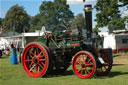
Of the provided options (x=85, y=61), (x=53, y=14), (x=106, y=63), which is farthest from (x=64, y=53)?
(x=53, y=14)

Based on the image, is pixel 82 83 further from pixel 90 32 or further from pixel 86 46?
pixel 90 32

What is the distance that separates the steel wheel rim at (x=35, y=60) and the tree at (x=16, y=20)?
6686 centimetres

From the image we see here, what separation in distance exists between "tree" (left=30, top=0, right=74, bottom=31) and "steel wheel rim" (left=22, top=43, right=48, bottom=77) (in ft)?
A: 191

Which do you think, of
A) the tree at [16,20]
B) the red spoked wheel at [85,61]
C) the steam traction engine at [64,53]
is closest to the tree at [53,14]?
the tree at [16,20]

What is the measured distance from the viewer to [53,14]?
67938 mm

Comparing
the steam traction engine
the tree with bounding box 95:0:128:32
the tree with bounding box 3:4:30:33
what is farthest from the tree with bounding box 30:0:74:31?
the steam traction engine

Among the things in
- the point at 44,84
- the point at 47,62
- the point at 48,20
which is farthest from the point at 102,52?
the point at 48,20

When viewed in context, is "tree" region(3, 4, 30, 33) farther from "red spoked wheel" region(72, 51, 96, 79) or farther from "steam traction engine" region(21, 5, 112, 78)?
"red spoked wheel" region(72, 51, 96, 79)

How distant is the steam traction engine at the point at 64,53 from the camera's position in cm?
720

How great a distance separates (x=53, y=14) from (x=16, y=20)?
47.4ft

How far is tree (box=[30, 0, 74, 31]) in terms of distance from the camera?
6694 centimetres

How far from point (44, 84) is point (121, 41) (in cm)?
1777

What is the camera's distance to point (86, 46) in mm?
7484

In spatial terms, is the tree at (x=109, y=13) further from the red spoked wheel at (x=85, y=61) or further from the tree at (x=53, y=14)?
the tree at (x=53, y=14)
